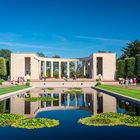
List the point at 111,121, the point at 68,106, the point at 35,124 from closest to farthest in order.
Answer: the point at 35,124
the point at 111,121
the point at 68,106

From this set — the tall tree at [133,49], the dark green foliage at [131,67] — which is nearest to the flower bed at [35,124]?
the dark green foliage at [131,67]

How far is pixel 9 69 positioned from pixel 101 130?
4973 cm

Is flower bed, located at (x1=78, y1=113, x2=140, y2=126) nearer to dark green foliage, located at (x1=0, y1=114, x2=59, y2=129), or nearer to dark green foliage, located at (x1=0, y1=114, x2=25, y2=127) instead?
dark green foliage, located at (x1=0, y1=114, x2=59, y2=129)

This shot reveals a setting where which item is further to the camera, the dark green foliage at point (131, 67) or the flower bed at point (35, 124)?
the dark green foliage at point (131, 67)

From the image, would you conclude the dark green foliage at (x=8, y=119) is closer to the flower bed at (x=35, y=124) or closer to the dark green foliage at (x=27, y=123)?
the dark green foliage at (x=27, y=123)

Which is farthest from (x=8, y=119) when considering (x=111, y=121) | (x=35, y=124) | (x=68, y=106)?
(x=68, y=106)

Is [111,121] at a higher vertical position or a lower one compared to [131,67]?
lower

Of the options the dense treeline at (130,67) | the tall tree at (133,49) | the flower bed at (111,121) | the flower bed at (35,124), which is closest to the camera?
the flower bed at (35,124)

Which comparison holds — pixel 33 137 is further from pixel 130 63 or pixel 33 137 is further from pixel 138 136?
pixel 130 63

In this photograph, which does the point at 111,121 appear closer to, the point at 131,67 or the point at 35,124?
the point at 35,124

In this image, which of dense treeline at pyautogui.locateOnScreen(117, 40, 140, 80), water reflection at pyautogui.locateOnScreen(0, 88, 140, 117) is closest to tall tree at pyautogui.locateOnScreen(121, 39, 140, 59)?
dense treeline at pyautogui.locateOnScreen(117, 40, 140, 80)

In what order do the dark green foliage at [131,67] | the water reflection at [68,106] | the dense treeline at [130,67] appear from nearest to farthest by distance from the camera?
the water reflection at [68,106] → the dense treeline at [130,67] → the dark green foliage at [131,67]

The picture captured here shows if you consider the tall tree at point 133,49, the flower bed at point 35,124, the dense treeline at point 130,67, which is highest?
the tall tree at point 133,49

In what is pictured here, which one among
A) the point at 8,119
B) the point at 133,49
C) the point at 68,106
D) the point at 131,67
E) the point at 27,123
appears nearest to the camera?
the point at 27,123
